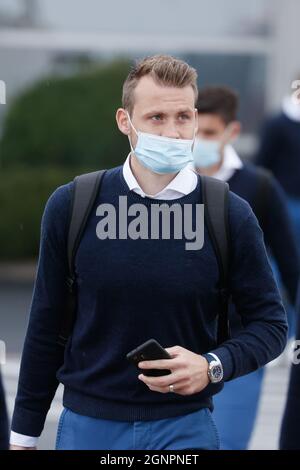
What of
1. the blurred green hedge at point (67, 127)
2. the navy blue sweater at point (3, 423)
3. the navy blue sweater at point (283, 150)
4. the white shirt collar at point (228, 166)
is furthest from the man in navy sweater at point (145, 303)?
the blurred green hedge at point (67, 127)

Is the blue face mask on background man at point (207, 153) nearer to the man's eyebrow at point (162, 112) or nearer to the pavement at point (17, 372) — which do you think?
the pavement at point (17, 372)

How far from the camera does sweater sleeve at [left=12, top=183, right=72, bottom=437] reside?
12.7 ft

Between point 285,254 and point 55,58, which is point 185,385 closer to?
point 285,254

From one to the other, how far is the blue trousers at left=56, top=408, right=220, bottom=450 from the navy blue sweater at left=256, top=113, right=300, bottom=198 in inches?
226

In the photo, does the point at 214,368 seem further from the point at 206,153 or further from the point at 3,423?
the point at 206,153

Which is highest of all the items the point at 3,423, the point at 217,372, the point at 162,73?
the point at 162,73

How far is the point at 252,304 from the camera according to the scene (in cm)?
390

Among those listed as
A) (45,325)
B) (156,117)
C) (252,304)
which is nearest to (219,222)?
(252,304)

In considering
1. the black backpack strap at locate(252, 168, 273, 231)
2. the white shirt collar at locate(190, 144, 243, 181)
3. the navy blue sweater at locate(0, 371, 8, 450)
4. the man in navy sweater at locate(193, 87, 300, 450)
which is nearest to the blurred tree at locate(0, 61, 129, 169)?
the man in navy sweater at locate(193, 87, 300, 450)

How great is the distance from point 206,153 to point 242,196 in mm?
476

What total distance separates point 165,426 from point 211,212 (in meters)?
0.65

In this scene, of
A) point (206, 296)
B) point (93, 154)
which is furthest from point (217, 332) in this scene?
point (93, 154)

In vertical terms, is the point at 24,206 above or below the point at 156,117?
below

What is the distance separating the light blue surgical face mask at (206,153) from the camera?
6.08m
